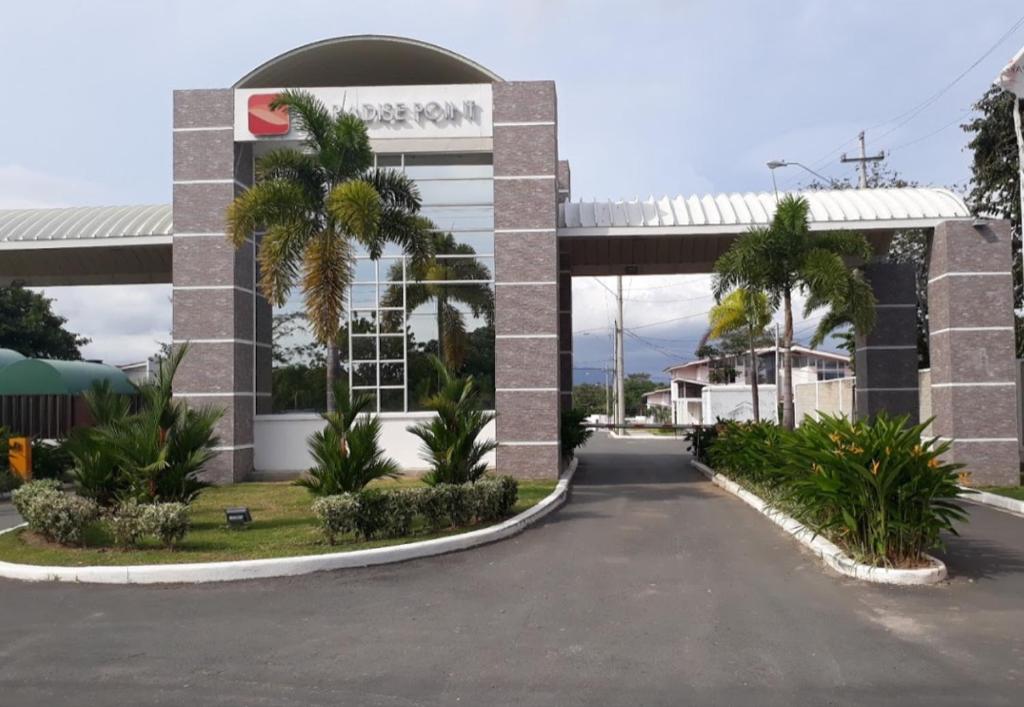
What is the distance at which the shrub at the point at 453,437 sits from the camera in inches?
535

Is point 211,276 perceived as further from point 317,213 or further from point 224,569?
point 224,569

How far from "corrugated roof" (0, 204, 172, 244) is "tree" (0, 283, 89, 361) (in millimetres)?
18190

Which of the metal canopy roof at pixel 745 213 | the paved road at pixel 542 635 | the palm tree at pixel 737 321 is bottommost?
the paved road at pixel 542 635

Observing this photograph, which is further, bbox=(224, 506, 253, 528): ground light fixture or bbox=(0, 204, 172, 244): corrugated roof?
bbox=(0, 204, 172, 244): corrugated roof

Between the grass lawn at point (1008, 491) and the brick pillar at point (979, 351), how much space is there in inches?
15.7

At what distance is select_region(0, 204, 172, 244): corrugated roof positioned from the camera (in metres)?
21.4

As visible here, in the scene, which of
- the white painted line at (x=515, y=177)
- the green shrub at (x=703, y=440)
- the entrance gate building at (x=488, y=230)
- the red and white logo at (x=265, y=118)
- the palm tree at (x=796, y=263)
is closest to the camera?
the palm tree at (x=796, y=263)

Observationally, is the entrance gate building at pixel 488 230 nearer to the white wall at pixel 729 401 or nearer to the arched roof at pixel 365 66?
the arched roof at pixel 365 66

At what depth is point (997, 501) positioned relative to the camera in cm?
1620

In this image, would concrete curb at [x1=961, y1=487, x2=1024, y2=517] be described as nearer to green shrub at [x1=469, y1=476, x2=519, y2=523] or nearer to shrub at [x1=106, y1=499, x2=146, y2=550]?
green shrub at [x1=469, y1=476, x2=519, y2=523]

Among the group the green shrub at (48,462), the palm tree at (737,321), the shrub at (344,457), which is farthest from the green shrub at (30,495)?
the palm tree at (737,321)

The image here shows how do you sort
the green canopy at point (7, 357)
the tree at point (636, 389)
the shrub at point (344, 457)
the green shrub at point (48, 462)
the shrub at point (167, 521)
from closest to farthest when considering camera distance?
the shrub at point (167, 521)
the shrub at point (344, 457)
the green shrub at point (48, 462)
the green canopy at point (7, 357)
the tree at point (636, 389)

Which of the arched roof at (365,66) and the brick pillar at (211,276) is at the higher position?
the arched roof at (365,66)

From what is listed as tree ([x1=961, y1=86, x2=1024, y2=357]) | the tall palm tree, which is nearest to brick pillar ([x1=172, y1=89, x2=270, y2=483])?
the tall palm tree
